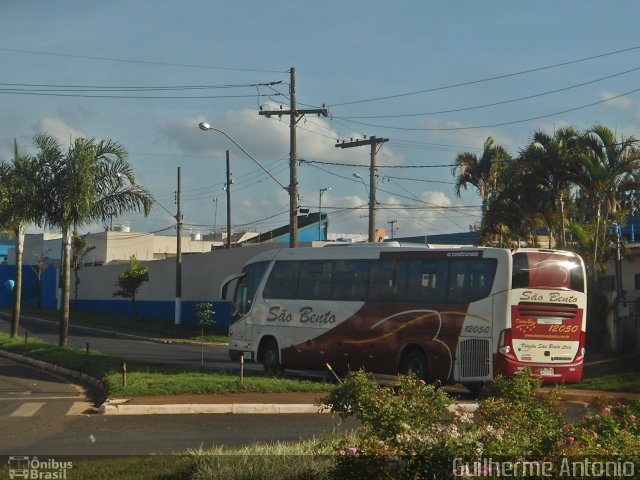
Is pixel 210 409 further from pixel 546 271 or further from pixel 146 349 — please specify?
pixel 146 349

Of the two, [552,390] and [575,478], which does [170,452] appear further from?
[575,478]

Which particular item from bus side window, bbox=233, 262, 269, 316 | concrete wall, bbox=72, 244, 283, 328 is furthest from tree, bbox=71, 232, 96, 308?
bus side window, bbox=233, 262, 269, 316

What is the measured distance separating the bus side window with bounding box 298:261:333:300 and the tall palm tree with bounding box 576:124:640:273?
9.04 m

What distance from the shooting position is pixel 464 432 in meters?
7.74

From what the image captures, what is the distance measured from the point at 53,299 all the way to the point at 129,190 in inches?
2110

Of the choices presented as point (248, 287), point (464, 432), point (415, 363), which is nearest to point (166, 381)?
point (415, 363)

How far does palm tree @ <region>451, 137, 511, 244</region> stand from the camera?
123 feet

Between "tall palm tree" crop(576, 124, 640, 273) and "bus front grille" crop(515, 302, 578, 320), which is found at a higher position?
"tall palm tree" crop(576, 124, 640, 273)

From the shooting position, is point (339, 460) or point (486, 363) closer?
point (339, 460)

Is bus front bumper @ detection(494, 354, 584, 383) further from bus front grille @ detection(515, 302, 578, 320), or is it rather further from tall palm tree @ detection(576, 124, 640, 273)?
tall palm tree @ detection(576, 124, 640, 273)

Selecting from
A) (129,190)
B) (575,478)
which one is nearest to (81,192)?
(129,190)

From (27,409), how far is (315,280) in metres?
8.77

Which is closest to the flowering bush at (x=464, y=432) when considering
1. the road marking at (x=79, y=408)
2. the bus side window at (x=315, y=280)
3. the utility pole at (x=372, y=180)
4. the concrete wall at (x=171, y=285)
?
the road marking at (x=79, y=408)

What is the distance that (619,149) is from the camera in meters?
26.7
